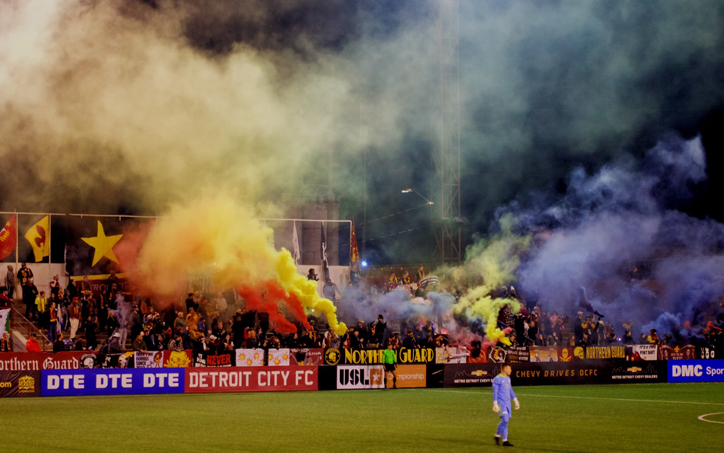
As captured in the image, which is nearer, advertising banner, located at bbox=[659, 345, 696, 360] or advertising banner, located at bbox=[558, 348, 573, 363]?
advertising banner, located at bbox=[558, 348, 573, 363]

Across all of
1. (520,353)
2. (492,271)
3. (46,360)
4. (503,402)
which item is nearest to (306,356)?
(520,353)

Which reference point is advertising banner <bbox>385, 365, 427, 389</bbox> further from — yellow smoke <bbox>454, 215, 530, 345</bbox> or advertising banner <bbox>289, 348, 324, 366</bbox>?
yellow smoke <bbox>454, 215, 530, 345</bbox>

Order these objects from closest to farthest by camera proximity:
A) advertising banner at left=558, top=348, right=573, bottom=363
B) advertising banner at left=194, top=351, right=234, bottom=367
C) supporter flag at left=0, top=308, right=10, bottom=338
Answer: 1. advertising banner at left=194, top=351, right=234, bottom=367
2. supporter flag at left=0, top=308, right=10, bottom=338
3. advertising banner at left=558, top=348, right=573, bottom=363

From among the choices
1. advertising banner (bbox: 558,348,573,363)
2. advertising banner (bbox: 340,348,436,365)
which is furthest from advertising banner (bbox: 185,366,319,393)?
advertising banner (bbox: 558,348,573,363)

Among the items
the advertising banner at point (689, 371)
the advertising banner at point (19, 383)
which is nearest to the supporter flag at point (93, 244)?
the advertising banner at point (19, 383)

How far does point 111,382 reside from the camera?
28.8 meters

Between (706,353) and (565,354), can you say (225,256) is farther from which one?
(706,353)

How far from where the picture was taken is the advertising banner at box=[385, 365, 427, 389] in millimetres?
33156

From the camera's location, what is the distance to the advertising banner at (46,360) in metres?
29.8

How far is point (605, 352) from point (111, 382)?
21464 mm

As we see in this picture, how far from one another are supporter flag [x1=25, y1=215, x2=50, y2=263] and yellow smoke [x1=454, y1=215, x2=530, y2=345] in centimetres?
1924

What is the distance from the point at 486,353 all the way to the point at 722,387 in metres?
9.41

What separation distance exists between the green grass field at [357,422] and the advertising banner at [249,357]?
8.31 feet

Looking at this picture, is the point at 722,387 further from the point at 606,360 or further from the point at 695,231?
the point at 695,231
